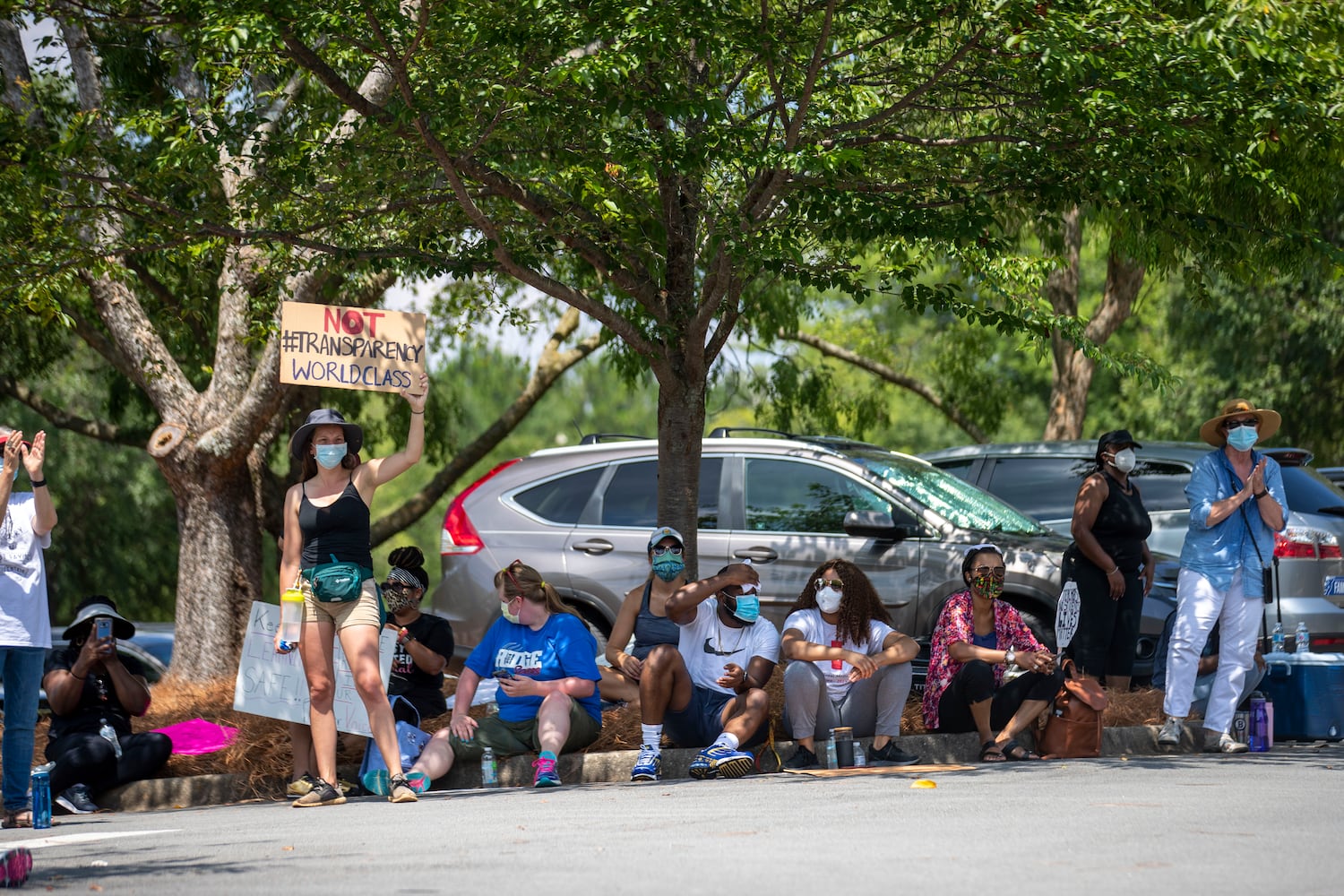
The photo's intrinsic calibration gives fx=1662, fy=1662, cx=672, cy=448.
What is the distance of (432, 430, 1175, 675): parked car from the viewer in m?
10.6

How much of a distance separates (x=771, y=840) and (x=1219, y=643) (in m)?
4.37

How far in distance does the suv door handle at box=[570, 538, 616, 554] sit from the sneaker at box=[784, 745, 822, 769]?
277 cm

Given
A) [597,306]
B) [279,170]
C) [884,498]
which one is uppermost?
[279,170]

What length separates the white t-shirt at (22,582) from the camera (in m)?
7.43

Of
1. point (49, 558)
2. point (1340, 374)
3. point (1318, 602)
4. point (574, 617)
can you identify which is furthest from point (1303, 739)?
point (49, 558)

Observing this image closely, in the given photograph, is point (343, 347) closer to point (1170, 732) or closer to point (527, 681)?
point (527, 681)

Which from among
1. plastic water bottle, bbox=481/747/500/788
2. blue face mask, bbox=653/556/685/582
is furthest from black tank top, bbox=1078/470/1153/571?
plastic water bottle, bbox=481/747/500/788

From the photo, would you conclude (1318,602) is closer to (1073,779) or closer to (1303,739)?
(1303,739)

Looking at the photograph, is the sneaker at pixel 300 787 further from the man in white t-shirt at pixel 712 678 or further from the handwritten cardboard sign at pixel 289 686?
the man in white t-shirt at pixel 712 678

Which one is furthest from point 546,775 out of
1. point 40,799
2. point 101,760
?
point 40,799

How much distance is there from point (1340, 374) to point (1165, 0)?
1638 centimetres

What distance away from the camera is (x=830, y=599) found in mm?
9156

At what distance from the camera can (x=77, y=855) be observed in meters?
6.23

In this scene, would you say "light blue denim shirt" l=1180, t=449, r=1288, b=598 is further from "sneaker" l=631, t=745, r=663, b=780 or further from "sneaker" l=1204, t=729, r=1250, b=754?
"sneaker" l=631, t=745, r=663, b=780
